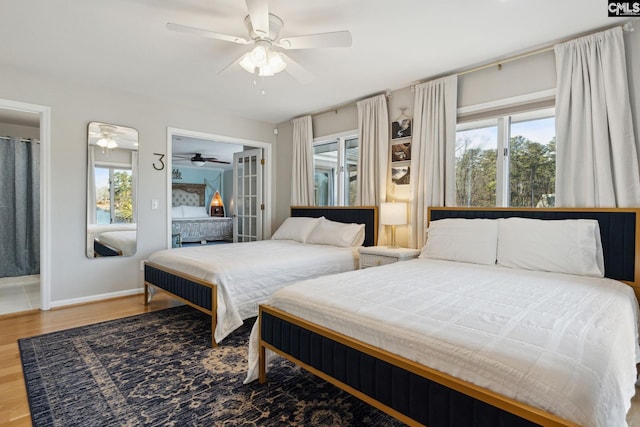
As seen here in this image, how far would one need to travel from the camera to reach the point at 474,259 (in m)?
2.75

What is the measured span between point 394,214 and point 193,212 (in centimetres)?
770

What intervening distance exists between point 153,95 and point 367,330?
160 inches

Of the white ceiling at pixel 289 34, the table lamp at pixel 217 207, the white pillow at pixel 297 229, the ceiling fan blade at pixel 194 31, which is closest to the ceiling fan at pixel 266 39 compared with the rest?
the ceiling fan blade at pixel 194 31

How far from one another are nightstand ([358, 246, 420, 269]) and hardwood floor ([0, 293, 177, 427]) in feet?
7.40

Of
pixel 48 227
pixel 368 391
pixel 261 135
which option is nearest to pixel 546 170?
pixel 368 391

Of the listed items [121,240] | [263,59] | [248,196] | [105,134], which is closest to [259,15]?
[263,59]

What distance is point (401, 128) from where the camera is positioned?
3.85 metres

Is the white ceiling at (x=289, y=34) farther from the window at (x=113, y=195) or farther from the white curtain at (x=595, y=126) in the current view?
the window at (x=113, y=195)

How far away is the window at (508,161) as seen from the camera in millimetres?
2939

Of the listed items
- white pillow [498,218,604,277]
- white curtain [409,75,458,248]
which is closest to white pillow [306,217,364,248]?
white curtain [409,75,458,248]

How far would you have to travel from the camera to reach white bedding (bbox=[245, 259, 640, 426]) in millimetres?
1019

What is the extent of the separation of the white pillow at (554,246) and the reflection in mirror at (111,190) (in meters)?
4.14

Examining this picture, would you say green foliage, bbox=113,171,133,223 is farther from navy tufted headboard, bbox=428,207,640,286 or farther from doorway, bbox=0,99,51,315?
navy tufted headboard, bbox=428,207,640,286

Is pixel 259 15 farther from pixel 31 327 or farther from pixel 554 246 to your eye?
pixel 31 327
